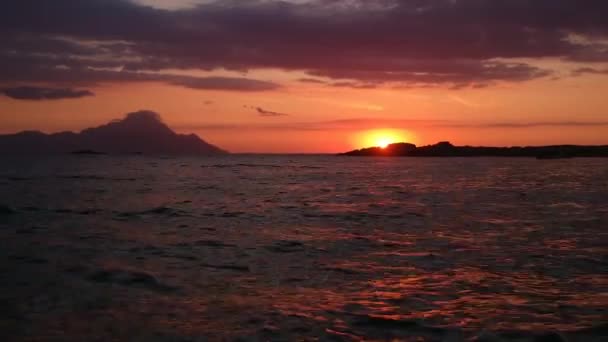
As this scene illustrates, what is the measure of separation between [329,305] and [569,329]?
15.0ft

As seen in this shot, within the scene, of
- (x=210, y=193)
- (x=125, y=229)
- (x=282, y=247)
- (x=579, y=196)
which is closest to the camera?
(x=282, y=247)

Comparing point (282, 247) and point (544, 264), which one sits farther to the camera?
point (282, 247)

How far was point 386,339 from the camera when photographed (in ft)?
28.2

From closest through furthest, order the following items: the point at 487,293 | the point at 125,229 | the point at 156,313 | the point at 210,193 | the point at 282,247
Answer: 1. the point at 156,313
2. the point at 487,293
3. the point at 282,247
4. the point at 125,229
5. the point at 210,193

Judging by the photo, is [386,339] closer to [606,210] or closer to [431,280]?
[431,280]

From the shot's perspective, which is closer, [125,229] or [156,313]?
[156,313]

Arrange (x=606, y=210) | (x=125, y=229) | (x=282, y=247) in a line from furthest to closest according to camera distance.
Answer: (x=606, y=210) → (x=125, y=229) → (x=282, y=247)

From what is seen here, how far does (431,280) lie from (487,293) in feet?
5.36

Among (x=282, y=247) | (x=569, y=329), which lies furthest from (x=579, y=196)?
(x=569, y=329)

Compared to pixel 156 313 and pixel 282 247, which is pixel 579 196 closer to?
pixel 282 247

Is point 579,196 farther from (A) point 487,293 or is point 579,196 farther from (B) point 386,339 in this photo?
(B) point 386,339

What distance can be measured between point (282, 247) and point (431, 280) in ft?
21.3

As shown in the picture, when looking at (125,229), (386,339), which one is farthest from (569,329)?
(125,229)

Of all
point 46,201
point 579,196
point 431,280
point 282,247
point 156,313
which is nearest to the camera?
point 156,313
